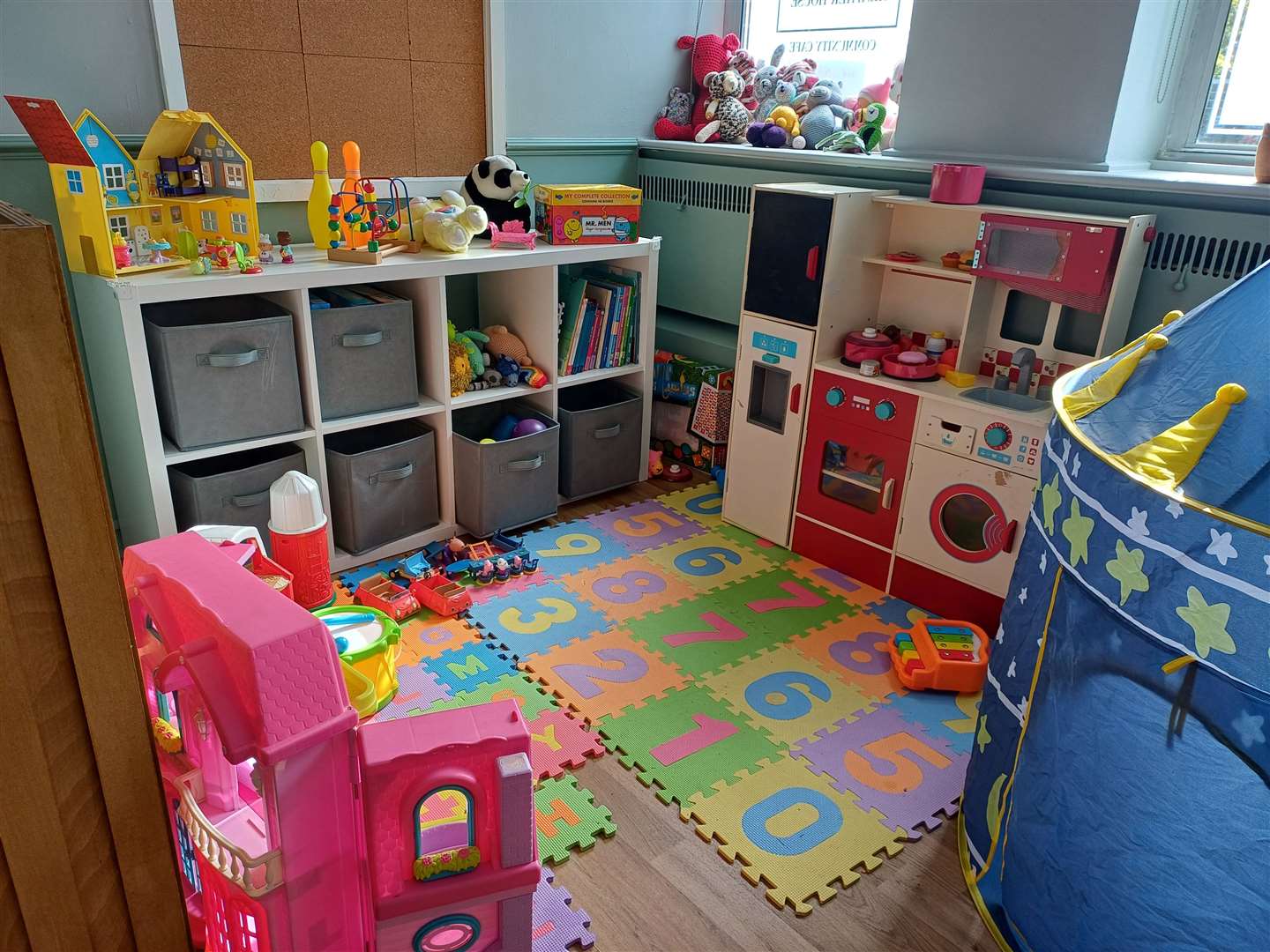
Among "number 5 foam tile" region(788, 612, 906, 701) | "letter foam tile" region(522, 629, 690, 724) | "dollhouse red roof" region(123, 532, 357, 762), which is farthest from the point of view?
"number 5 foam tile" region(788, 612, 906, 701)

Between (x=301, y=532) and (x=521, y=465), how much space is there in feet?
2.51

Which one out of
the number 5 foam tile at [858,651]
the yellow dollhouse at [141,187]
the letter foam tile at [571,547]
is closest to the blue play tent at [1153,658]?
the number 5 foam tile at [858,651]

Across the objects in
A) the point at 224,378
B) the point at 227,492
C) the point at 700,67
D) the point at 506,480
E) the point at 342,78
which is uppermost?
the point at 700,67

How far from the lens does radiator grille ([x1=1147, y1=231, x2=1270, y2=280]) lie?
2.26 metres

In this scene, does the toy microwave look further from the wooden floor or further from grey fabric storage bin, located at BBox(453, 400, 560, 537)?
the wooden floor

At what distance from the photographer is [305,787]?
121cm

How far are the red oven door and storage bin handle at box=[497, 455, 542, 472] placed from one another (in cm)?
88

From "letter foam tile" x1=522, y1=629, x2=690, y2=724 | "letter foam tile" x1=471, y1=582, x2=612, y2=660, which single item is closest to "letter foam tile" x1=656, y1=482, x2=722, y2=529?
"letter foam tile" x1=471, y1=582, x2=612, y2=660

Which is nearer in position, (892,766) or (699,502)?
(892,766)

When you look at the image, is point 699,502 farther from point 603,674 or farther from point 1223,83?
point 1223,83

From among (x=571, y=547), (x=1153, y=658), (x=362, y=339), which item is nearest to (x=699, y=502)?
(x=571, y=547)

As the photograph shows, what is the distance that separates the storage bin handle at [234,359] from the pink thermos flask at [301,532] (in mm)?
326

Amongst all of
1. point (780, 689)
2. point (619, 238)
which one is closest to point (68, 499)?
point (780, 689)

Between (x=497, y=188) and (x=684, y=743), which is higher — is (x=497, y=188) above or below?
above
